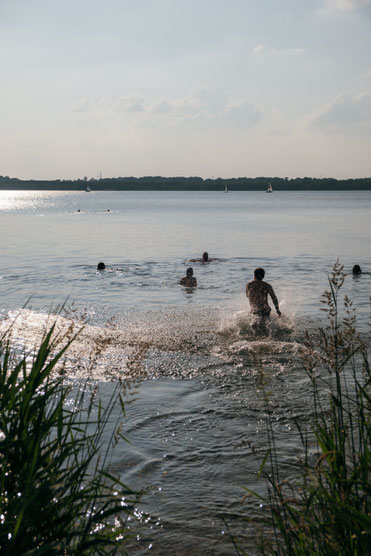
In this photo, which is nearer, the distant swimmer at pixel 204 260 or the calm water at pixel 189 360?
the calm water at pixel 189 360

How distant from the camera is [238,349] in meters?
11.0

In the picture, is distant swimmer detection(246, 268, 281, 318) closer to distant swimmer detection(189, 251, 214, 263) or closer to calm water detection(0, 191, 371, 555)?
calm water detection(0, 191, 371, 555)

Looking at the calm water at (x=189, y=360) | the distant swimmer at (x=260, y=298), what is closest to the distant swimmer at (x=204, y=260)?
the calm water at (x=189, y=360)

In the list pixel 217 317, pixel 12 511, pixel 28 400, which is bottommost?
pixel 217 317

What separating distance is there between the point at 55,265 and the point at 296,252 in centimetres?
1632

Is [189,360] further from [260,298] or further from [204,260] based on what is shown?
[204,260]

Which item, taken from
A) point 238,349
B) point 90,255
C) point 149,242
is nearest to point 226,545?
point 238,349

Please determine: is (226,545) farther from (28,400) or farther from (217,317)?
(217,317)

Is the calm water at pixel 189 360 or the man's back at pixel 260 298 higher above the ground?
the man's back at pixel 260 298

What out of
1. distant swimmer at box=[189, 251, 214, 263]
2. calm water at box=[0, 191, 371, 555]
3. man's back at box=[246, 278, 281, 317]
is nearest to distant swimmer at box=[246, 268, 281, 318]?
man's back at box=[246, 278, 281, 317]

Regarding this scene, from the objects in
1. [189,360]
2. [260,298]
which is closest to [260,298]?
[260,298]

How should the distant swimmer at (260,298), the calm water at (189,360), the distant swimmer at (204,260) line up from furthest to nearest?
the distant swimmer at (204,260) < the distant swimmer at (260,298) < the calm water at (189,360)

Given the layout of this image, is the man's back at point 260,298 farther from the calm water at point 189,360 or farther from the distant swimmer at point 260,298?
the calm water at point 189,360

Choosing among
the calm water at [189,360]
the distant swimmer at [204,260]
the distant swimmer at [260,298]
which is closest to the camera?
the calm water at [189,360]
